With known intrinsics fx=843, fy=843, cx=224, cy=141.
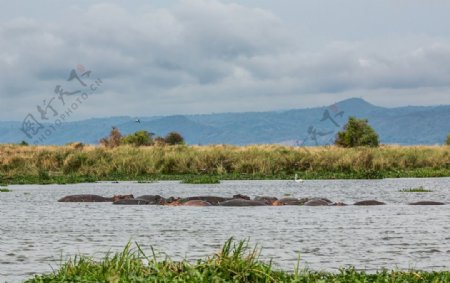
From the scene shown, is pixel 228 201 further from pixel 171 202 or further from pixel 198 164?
pixel 198 164

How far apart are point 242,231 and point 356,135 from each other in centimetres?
5393

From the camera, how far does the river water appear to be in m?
12.3

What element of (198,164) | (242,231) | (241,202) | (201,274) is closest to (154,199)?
(241,202)

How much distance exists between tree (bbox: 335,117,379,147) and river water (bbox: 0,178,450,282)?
40460 millimetres

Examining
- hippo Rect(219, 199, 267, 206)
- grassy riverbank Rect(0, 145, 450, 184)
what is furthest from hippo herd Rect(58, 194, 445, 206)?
grassy riverbank Rect(0, 145, 450, 184)

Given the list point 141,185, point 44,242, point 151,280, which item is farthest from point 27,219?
point 141,185

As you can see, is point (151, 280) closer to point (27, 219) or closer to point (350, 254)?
point (350, 254)

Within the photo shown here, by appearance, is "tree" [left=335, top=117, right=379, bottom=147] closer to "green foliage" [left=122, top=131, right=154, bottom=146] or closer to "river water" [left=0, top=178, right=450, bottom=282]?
"green foliage" [left=122, top=131, right=154, bottom=146]

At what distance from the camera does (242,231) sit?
53.8ft

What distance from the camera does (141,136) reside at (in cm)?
8038

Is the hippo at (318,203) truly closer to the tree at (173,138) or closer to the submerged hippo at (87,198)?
the submerged hippo at (87,198)

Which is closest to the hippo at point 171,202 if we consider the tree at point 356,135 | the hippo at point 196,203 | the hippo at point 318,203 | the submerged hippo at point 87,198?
the hippo at point 196,203

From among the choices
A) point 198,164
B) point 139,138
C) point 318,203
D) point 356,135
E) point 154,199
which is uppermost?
point 139,138

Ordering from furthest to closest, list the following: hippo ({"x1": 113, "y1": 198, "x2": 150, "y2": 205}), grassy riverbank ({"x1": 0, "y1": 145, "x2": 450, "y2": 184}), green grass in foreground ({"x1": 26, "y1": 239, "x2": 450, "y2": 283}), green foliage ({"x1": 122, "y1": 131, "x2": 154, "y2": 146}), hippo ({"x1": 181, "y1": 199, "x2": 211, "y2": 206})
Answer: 1. green foliage ({"x1": 122, "y1": 131, "x2": 154, "y2": 146})
2. grassy riverbank ({"x1": 0, "y1": 145, "x2": 450, "y2": 184})
3. hippo ({"x1": 113, "y1": 198, "x2": 150, "y2": 205})
4. hippo ({"x1": 181, "y1": 199, "x2": 211, "y2": 206})
5. green grass in foreground ({"x1": 26, "y1": 239, "x2": 450, "y2": 283})
